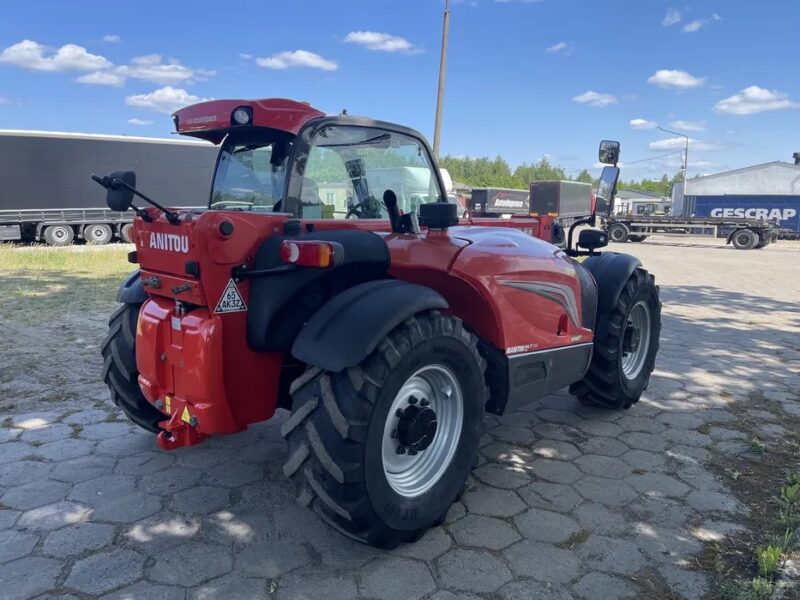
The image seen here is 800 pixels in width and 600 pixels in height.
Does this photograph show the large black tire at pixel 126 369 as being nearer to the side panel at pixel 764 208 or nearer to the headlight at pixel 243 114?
the headlight at pixel 243 114

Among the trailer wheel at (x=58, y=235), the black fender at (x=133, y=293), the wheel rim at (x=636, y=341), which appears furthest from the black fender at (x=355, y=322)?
the trailer wheel at (x=58, y=235)

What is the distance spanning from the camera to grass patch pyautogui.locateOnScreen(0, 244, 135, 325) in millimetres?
8102

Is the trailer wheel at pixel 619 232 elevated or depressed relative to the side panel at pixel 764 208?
depressed

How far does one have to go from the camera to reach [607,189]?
4.85 meters

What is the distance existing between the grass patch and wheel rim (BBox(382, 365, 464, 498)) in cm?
628

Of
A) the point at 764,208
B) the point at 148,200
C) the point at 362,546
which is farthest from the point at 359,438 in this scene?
the point at 764,208

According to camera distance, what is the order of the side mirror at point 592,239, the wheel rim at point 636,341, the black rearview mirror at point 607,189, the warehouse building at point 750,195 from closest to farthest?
the side mirror at point 592,239 → the wheel rim at point 636,341 → the black rearview mirror at point 607,189 → the warehouse building at point 750,195

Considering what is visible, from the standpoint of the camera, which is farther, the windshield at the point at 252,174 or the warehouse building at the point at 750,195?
the warehouse building at the point at 750,195

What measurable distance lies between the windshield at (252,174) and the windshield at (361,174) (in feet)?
0.53

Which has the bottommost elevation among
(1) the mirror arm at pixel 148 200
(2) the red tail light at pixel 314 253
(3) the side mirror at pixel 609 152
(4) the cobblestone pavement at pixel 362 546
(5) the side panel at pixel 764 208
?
(4) the cobblestone pavement at pixel 362 546

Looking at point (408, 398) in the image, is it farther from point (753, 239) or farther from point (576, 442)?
point (753, 239)

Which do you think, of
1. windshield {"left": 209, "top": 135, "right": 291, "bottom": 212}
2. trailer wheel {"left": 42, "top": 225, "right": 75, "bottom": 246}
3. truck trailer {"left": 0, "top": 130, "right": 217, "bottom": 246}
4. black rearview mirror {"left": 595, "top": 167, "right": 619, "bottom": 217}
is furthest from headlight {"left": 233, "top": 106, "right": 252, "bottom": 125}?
trailer wheel {"left": 42, "top": 225, "right": 75, "bottom": 246}

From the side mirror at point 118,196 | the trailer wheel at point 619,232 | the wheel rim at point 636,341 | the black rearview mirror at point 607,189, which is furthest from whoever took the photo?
the trailer wheel at point 619,232

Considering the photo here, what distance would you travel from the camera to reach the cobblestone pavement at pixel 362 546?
2537 millimetres
